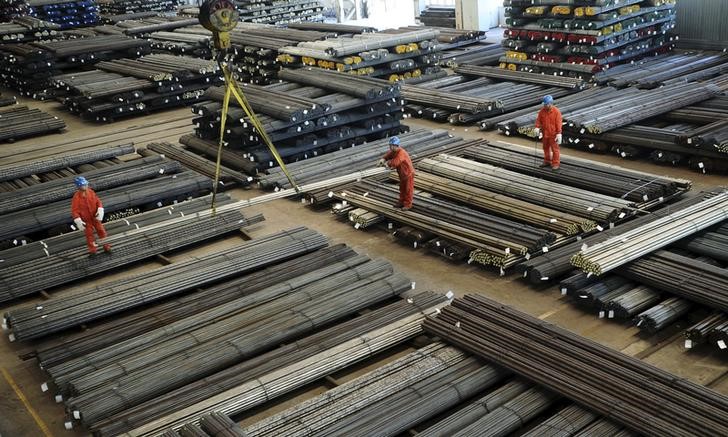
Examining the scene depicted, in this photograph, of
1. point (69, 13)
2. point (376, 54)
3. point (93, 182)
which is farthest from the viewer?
point (69, 13)

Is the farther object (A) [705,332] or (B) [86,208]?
→ (B) [86,208]

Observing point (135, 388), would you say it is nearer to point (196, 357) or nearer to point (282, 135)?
point (196, 357)

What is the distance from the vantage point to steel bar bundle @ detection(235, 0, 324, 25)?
3384 cm

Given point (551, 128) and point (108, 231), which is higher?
point (551, 128)

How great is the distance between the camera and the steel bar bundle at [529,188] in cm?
1162

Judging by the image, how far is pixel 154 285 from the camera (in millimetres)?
10797

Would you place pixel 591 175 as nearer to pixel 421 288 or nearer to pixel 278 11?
pixel 421 288

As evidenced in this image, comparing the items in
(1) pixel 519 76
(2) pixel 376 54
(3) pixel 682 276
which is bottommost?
(3) pixel 682 276

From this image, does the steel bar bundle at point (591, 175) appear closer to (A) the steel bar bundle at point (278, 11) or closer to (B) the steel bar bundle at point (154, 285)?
(B) the steel bar bundle at point (154, 285)

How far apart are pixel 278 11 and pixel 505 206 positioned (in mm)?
25217

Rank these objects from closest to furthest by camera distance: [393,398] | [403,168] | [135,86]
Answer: [393,398]
[403,168]
[135,86]

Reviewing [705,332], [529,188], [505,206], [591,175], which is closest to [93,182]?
[505,206]

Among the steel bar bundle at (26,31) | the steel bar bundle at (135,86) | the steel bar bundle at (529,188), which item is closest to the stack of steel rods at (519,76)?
the steel bar bundle at (529,188)

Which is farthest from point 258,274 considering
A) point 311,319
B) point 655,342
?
point 655,342
